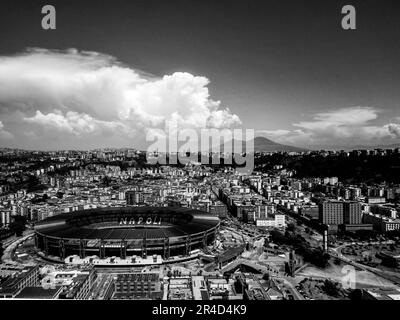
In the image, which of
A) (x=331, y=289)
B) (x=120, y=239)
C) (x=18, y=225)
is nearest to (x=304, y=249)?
(x=331, y=289)

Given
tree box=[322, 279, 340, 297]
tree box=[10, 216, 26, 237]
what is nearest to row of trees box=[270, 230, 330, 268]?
tree box=[322, 279, 340, 297]

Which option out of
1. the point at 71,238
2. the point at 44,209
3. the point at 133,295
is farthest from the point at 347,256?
the point at 44,209

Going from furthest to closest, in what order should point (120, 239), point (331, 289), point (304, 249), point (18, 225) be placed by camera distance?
point (18, 225) → point (304, 249) → point (120, 239) → point (331, 289)

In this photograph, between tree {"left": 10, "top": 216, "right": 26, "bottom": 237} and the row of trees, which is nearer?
the row of trees

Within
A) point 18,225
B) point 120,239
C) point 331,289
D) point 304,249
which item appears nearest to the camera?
point 331,289

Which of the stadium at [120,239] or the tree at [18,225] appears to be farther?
the tree at [18,225]

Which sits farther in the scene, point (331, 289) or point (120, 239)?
point (120, 239)

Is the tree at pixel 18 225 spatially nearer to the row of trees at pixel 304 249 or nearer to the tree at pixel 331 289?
the row of trees at pixel 304 249

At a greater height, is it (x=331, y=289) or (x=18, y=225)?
(x=18, y=225)

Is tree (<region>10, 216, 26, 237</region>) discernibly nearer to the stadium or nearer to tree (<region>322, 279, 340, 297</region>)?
the stadium

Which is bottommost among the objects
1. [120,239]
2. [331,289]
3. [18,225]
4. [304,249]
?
[331,289]

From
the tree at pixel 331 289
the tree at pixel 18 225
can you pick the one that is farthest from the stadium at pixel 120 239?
the tree at pixel 331 289

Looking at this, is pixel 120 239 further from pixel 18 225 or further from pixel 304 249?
pixel 18 225
